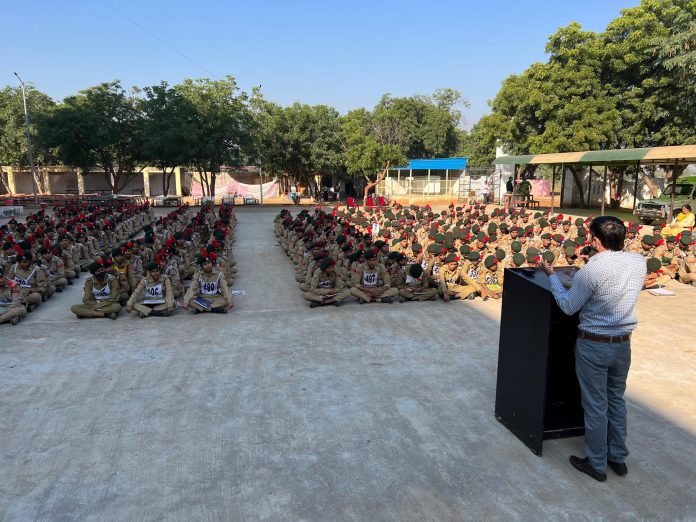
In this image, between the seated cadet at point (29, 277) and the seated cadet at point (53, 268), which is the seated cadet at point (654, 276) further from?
the seated cadet at point (53, 268)

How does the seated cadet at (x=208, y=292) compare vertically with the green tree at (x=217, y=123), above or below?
below

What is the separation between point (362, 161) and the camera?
29.9 m

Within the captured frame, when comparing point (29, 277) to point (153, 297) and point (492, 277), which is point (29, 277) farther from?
point (492, 277)

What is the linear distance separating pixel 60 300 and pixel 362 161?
23.1 meters

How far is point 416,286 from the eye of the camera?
27.6ft

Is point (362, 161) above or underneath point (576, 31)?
underneath

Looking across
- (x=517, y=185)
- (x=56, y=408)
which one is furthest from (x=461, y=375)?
(x=517, y=185)

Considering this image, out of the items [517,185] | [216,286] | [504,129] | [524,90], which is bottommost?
[216,286]

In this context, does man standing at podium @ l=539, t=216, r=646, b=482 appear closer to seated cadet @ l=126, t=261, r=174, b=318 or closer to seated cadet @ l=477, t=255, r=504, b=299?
seated cadet @ l=477, t=255, r=504, b=299

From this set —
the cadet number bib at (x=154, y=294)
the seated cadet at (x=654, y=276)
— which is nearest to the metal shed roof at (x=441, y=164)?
the seated cadet at (x=654, y=276)

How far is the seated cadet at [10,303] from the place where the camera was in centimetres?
701

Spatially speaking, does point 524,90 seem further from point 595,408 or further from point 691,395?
point 595,408

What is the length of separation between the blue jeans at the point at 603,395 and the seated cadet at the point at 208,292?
5.62m

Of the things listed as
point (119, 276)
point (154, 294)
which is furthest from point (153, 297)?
point (119, 276)
